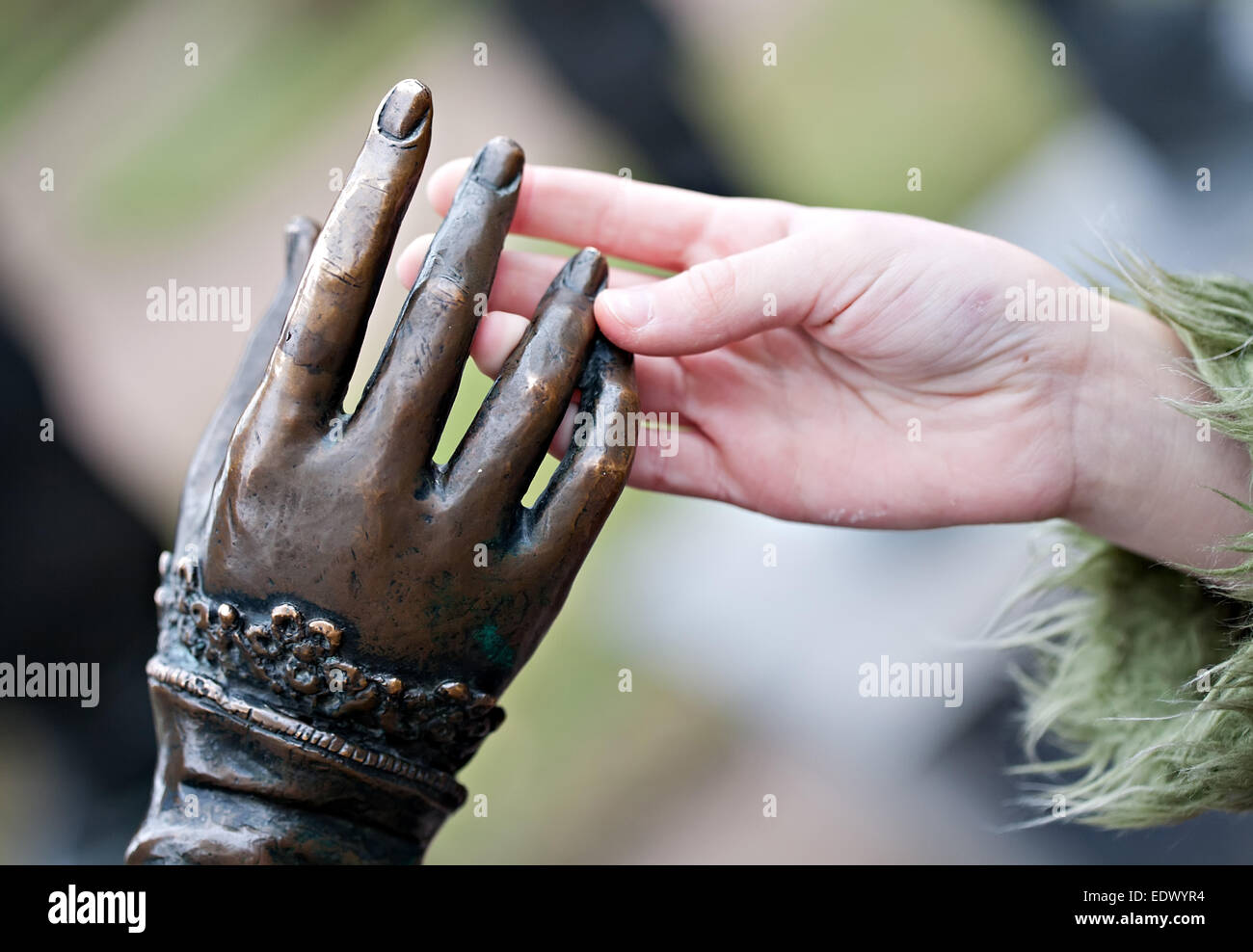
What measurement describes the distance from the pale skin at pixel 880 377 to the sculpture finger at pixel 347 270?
0.18 metres

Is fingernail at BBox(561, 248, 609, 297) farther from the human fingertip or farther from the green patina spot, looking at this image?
the green patina spot

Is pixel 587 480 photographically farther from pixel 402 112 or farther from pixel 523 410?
pixel 402 112

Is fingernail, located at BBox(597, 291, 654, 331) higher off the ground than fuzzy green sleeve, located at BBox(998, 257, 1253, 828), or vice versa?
fingernail, located at BBox(597, 291, 654, 331)

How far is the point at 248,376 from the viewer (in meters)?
0.85

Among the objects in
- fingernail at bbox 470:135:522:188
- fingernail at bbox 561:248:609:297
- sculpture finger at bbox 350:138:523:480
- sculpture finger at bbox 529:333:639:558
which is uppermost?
fingernail at bbox 470:135:522:188

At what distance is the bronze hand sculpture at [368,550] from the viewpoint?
0.66 m

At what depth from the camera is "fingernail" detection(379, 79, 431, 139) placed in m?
0.67

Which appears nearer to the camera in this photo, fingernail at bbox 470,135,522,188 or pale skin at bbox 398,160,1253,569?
fingernail at bbox 470,135,522,188

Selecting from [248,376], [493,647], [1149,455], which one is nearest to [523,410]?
[493,647]

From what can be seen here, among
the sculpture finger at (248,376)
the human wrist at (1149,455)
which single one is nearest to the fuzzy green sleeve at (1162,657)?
the human wrist at (1149,455)

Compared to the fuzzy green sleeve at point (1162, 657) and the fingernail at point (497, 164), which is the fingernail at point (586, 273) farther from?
the fuzzy green sleeve at point (1162, 657)

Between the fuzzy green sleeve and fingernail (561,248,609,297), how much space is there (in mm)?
477

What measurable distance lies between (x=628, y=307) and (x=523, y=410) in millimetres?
121

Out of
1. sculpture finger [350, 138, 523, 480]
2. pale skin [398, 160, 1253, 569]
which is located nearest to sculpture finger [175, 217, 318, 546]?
pale skin [398, 160, 1253, 569]
